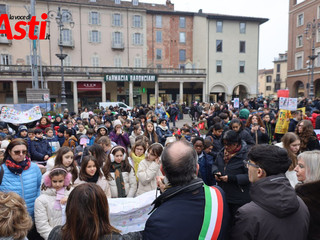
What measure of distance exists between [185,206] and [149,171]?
2240 millimetres

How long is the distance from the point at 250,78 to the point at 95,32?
984 inches

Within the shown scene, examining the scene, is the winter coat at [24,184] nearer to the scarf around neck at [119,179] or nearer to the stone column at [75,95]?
the scarf around neck at [119,179]

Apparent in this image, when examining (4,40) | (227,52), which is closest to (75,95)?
(4,40)

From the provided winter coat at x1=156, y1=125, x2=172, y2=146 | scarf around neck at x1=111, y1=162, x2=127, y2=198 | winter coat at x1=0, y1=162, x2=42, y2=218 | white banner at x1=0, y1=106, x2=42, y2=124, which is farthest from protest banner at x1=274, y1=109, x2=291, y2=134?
white banner at x1=0, y1=106, x2=42, y2=124

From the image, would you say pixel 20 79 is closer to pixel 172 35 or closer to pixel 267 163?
pixel 172 35

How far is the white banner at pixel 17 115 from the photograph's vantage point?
904cm

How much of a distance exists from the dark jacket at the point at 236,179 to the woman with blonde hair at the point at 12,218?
2278mm

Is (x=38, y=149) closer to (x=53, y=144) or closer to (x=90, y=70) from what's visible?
(x=53, y=144)

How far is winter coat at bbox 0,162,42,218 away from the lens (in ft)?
10.8

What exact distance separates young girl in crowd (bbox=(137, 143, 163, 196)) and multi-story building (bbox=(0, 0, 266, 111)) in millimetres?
28663

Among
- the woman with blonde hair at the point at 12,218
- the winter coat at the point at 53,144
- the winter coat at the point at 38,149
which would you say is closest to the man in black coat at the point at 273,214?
the woman with blonde hair at the point at 12,218

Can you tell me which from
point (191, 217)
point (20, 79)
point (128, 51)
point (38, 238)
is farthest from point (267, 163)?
point (128, 51)

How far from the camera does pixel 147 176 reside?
3.78m

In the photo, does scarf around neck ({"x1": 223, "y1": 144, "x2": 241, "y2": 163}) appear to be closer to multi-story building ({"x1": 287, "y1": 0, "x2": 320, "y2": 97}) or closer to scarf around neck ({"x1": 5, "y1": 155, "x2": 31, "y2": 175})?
scarf around neck ({"x1": 5, "y1": 155, "x2": 31, "y2": 175})
